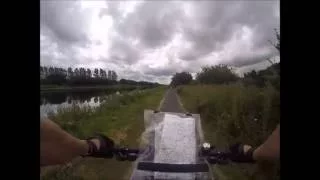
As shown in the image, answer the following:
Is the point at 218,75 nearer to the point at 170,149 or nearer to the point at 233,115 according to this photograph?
the point at 233,115

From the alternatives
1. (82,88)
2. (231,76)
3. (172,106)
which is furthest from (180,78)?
(82,88)

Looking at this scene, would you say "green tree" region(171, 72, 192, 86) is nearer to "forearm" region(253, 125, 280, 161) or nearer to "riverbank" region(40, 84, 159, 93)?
"riverbank" region(40, 84, 159, 93)

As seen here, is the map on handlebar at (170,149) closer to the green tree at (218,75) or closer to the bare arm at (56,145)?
the green tree at (218,75)

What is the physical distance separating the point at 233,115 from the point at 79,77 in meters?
0.81

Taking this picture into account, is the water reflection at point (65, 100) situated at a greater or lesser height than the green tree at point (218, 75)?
lesser

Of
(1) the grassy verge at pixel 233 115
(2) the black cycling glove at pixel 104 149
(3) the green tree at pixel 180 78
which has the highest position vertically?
(3) the green tree at pixel 180 78

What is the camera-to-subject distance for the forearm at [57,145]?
2.58m

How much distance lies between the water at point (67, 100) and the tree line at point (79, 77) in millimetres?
57

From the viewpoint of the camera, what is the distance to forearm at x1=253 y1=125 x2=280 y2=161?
256 cm

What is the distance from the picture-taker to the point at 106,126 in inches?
102

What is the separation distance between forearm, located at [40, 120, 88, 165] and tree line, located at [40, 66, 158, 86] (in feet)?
0.72

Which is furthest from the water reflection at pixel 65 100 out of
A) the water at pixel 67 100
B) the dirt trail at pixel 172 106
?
the dirt trail at pixel 172 106

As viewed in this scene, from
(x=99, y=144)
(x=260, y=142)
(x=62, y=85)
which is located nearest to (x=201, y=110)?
(x=260, y=142)
